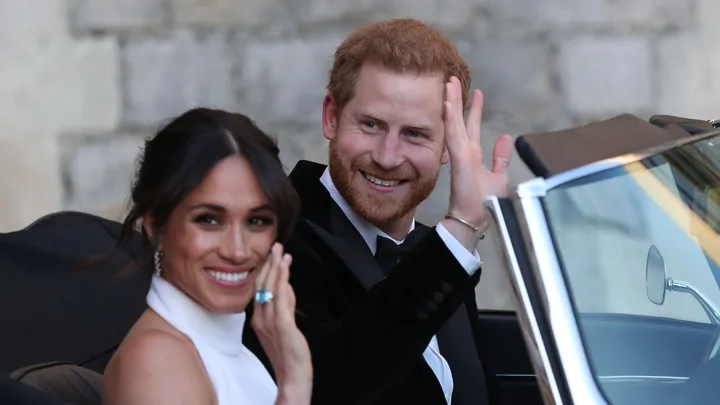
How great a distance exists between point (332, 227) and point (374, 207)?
10 centimetres

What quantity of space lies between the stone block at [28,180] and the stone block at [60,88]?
6 centimetres

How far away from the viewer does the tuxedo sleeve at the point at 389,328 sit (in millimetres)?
2205

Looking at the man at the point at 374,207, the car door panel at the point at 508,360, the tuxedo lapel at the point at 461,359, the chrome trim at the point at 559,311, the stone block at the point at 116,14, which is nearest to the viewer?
the chrome trim at the point at 559,311

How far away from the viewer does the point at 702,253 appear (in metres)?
2.05

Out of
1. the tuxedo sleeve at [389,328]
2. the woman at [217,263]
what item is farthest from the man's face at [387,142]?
the woman at [217,263]

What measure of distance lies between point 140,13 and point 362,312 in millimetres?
2696

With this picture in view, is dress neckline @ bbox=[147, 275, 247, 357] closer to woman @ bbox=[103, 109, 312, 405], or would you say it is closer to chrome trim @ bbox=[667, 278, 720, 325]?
woman @ bbox=[103, 109, 312, 405]

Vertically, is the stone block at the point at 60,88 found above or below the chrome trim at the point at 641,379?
below

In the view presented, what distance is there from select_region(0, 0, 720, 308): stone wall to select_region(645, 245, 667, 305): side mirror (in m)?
2.81

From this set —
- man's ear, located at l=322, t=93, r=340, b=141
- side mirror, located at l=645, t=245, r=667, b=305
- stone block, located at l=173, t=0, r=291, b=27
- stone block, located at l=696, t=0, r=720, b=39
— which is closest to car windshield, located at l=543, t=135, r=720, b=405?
side mirror, located at l=645, t=245, r=667, b=305

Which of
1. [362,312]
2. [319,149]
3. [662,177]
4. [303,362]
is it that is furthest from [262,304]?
[319,149]

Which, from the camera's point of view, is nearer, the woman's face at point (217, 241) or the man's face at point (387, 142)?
the woman's face at point (217, 241)

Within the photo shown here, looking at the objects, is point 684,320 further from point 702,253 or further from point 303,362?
point 303,362

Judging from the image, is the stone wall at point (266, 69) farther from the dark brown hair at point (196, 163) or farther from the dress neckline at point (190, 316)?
the dress neckline at point (190, 316)
